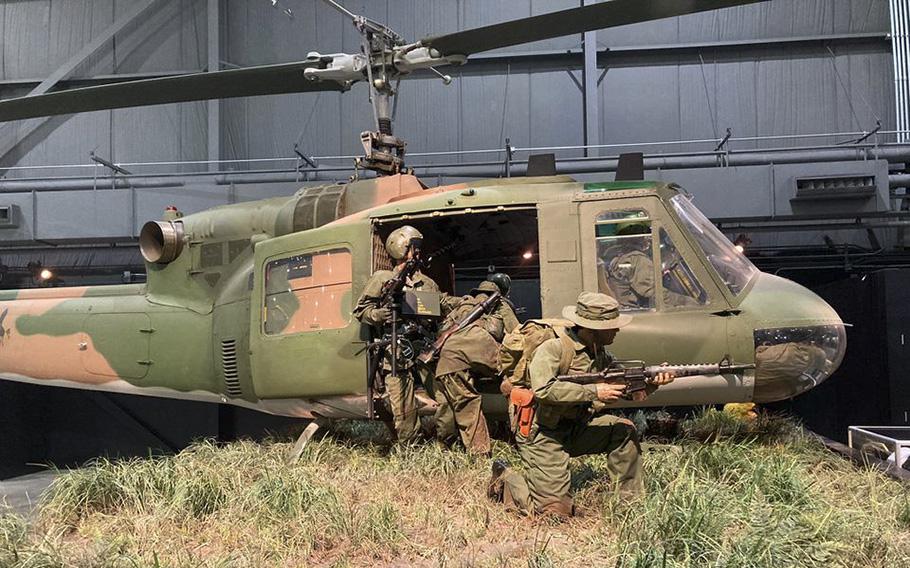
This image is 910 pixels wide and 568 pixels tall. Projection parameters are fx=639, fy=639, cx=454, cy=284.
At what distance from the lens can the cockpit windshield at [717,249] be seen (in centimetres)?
495

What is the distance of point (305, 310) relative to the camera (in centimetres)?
559

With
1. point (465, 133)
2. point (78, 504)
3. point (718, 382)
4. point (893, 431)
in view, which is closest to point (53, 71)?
point (465, 133)

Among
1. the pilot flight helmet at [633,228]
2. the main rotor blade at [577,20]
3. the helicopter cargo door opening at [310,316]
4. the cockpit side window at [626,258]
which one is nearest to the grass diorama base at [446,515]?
the helicopter cargo door opening at [310,316]

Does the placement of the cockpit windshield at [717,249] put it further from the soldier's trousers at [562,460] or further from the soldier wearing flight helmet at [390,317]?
the soldier wearing flight helmet at [390,317]

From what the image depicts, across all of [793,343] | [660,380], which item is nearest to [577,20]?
[660,380]

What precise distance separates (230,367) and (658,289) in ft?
12.8

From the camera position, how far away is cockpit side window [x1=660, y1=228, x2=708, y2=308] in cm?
482

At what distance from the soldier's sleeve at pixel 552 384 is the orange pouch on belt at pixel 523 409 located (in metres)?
0.11

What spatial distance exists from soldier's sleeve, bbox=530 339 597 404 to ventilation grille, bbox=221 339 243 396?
3407 mm

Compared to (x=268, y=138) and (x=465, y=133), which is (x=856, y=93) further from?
(x=268, y=138)

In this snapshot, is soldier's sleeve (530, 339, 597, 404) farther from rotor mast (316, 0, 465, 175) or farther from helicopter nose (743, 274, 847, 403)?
rotor mast (316, 0, 465, 175)

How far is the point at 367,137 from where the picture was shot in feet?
18.8

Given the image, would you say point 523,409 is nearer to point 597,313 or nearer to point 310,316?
point 597,313

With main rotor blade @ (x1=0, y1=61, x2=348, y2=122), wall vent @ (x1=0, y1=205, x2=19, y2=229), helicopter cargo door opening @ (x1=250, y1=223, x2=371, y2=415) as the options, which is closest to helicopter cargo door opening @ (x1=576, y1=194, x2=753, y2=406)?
helicopter cargo door opening @ (x1=250, y1=223, x2=371, y2=415)
